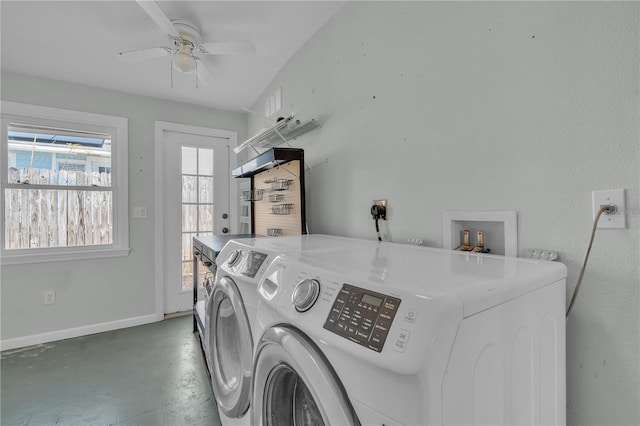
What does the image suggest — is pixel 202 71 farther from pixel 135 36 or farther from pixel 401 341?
pixel 401 341

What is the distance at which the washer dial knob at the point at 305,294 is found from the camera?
2.18ft

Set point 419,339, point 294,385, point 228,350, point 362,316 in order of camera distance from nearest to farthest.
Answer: point 419,339 → point 362,316 → point 294,385 → point 228,350

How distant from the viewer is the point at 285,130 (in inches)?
91.9

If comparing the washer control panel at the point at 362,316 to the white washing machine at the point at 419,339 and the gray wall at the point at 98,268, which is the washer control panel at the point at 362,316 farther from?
the gray wall at the point at 98,268

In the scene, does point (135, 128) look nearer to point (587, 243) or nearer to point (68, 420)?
point (68, 420)

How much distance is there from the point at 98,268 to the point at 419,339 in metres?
3.40

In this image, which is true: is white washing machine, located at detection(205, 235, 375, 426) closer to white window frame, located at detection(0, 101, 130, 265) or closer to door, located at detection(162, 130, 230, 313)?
door, located at detection(162, 130, 230, 313)

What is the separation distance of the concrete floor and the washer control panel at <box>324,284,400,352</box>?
1.52 m

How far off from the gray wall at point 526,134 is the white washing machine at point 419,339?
14 cm

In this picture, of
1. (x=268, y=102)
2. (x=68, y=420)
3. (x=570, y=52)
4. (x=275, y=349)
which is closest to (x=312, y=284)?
(x=275, y=349)

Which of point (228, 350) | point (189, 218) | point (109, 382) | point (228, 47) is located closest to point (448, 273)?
point (228, 350)

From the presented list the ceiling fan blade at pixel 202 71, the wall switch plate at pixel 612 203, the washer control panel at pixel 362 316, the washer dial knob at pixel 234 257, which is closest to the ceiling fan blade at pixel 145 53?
the ceiling fan blade at pixel 202 71

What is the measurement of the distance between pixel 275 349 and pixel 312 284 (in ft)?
0.74

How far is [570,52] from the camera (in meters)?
0.83
